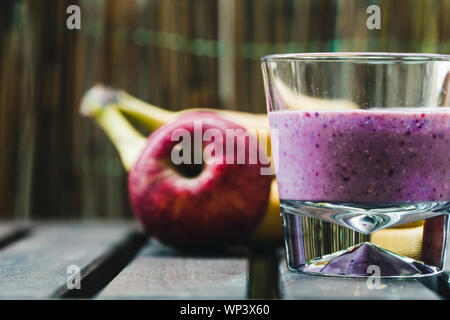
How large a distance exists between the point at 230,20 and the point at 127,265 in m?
1.20

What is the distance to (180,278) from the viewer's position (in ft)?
2.52

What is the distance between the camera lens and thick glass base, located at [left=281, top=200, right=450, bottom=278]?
78 cm

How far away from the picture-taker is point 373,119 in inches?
30.0

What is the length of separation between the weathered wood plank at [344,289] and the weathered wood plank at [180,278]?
0.16 ft

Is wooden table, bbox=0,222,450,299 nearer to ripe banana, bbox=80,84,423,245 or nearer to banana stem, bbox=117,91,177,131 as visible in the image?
ripe banana, bbox=80,84,423,245

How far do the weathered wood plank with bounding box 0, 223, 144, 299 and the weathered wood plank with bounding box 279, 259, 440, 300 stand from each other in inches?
9.0

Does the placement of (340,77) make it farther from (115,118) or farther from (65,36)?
(65,36)

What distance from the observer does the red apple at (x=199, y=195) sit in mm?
983
